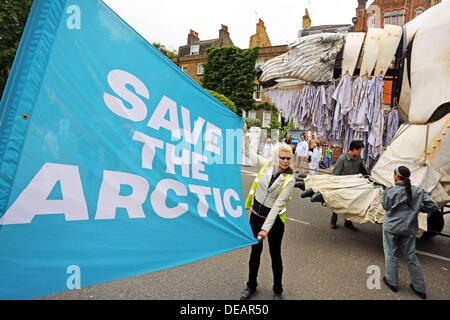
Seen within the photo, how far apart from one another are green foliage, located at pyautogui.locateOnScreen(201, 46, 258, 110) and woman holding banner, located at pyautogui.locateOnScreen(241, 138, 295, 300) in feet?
86.8

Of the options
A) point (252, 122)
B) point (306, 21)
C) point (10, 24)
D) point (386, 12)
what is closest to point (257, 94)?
point (252, 122)

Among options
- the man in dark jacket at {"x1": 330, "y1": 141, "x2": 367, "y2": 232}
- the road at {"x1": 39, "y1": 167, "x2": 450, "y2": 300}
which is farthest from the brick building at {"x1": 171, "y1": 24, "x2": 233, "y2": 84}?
the road at {"x1": 39, "y1": 167, "x2": 450, "y2": 300}

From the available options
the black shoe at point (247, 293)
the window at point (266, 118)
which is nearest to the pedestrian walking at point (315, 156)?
the black shoe at point (247, 293)

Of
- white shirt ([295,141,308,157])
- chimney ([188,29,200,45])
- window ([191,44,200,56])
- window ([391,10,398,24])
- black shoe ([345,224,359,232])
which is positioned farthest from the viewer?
chimney ([188,29,200,45])

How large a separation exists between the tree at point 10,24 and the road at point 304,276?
65.6 feet

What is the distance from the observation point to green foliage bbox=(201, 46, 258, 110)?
28.6 m

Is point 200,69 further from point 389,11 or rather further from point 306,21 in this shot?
point 389,11

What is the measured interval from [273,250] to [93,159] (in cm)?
229

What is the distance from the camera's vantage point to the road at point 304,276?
297 centimetres

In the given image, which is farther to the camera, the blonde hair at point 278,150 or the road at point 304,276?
the road at point 304,276

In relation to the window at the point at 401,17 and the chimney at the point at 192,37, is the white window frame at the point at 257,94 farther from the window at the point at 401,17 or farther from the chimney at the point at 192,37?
the window at the point at 401,17

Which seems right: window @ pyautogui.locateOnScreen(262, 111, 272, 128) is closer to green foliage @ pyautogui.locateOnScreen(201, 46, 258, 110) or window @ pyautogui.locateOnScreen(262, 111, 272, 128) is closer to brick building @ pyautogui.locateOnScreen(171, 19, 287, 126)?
brick building @ pyautogui.locateOnScreen(171, 19, 287, 126)

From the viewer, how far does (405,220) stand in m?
3.25
